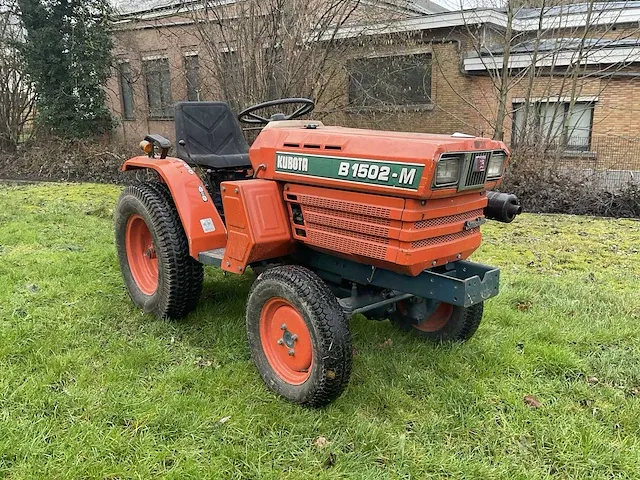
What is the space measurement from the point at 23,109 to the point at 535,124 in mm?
11675

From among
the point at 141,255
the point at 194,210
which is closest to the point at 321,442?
the point at 194,210

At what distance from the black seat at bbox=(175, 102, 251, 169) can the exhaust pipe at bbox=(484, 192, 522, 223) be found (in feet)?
5.29

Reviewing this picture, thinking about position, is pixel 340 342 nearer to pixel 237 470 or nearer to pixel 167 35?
pixel 237 470

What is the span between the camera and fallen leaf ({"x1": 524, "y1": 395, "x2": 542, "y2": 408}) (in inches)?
108

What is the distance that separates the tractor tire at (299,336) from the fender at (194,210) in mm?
584

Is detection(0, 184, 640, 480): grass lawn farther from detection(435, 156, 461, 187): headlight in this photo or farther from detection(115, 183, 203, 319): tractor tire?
detection(435, 156, 461, 187): headlight

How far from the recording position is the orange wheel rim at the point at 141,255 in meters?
3.83

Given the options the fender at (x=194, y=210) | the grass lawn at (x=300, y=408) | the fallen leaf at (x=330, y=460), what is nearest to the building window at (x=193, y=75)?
the grass lawn at (x=300, y=408)

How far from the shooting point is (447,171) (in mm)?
2354

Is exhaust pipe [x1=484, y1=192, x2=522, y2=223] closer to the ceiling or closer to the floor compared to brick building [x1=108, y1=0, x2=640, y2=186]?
closer to the floor

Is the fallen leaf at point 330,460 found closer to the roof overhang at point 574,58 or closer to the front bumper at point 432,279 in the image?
the front bumper at point 432,279

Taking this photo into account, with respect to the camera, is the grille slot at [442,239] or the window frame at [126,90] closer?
the grille slot at [442,239]

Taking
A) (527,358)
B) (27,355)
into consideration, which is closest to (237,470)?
(27,355)

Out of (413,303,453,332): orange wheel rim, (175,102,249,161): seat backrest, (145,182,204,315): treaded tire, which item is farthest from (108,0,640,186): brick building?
(413,303,453,332): orange wheel rim
